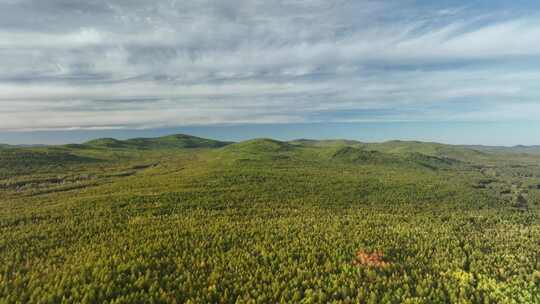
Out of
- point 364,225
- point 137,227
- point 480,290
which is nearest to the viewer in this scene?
point 480,290

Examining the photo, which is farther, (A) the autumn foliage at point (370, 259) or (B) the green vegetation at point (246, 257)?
(A) the autumn foliage at point (370, 259)

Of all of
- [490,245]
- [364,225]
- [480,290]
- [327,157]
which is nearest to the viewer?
[480,290]

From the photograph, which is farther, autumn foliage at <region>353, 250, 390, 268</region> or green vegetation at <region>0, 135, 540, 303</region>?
autumn foliage at <region>353, 250, 390, 268</region>

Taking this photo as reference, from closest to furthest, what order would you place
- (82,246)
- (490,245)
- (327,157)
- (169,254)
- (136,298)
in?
(136,298) → (169,254) → (82,246) → (490,245) → (327,157)

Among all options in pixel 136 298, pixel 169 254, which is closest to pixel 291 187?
pixel 169 254

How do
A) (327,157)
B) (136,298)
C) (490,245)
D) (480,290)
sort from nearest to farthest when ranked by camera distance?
1. (136,298)
2. (480,290)
3. (490,245)
4. (327,157)

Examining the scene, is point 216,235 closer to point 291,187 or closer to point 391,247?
point 391,247

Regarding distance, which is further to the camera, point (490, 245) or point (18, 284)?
point (490, 245)

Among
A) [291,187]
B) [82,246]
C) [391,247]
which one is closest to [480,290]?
[391,247]

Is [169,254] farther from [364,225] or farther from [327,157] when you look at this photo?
[327,157]
